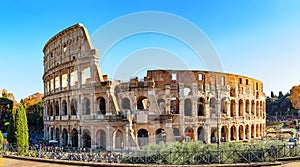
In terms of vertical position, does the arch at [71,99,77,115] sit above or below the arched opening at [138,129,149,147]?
above

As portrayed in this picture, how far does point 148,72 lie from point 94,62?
5.86 m

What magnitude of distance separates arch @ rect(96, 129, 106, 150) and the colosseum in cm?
6

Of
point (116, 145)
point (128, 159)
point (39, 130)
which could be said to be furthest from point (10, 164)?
point (39, 130)

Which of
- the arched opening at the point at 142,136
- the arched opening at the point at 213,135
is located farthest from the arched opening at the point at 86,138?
the arched opening at the point at 213,135

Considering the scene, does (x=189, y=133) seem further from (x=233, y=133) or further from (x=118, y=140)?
(x=118, y=140)

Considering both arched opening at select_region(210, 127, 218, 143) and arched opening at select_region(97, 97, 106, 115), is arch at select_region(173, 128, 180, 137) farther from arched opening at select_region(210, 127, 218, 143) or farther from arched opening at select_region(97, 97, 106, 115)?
arched opening at select_region(97, 97, 106, 115)

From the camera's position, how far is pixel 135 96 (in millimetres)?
27547

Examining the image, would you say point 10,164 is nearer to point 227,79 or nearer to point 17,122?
point 17,122

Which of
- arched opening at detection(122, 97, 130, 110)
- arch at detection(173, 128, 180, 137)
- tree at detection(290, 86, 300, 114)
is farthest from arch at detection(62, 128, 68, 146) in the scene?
tree at detection(290, 86, 300, 114)

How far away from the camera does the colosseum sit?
87.8 feet

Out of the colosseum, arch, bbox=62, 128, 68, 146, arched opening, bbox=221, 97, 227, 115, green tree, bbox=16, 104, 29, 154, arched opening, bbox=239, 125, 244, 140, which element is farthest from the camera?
arched opening, bbox=239, 125, 244, 140

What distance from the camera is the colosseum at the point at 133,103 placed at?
1053 inches

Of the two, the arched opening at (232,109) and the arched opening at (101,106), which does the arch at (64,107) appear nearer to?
the arched opening at (101,106)

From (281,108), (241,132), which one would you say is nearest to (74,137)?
(241,132)
